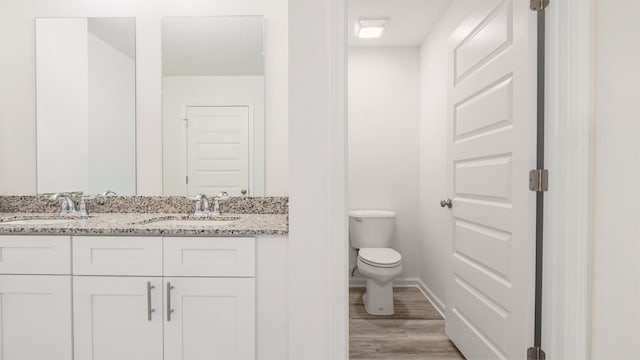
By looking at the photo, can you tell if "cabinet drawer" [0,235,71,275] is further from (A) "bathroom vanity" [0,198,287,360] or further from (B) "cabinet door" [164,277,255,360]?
(B) "cabinet door" [164,277,255,360]

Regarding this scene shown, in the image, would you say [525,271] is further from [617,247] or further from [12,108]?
[12,108]

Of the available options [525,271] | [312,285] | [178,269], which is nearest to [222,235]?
[178,269]

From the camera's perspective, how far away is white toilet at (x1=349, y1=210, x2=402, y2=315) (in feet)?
7.85

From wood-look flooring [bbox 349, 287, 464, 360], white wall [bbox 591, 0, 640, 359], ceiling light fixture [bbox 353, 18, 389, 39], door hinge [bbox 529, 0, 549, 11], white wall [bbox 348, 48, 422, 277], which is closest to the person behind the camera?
white wall [bbox 591, 0, 640, 359]

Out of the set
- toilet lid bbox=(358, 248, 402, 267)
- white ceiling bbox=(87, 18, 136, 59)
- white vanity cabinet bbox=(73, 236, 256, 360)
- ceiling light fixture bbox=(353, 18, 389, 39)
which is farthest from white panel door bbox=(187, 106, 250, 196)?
ceiling light fixture bbox=(353, 18, 389, 39)

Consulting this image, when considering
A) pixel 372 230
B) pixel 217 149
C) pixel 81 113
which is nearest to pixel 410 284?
pixel 372 230

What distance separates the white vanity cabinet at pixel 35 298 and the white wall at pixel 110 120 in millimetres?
600

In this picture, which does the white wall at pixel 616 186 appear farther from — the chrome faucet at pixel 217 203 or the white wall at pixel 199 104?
the chrome faucet at pixel 217 203

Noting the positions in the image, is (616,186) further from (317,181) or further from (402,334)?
(402,334)

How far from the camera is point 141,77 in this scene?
1.92m

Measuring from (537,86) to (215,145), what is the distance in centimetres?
161

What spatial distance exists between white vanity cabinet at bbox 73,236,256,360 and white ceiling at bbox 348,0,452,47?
6.59 ft

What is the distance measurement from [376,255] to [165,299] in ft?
5.30

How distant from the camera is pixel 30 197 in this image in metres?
1.93
